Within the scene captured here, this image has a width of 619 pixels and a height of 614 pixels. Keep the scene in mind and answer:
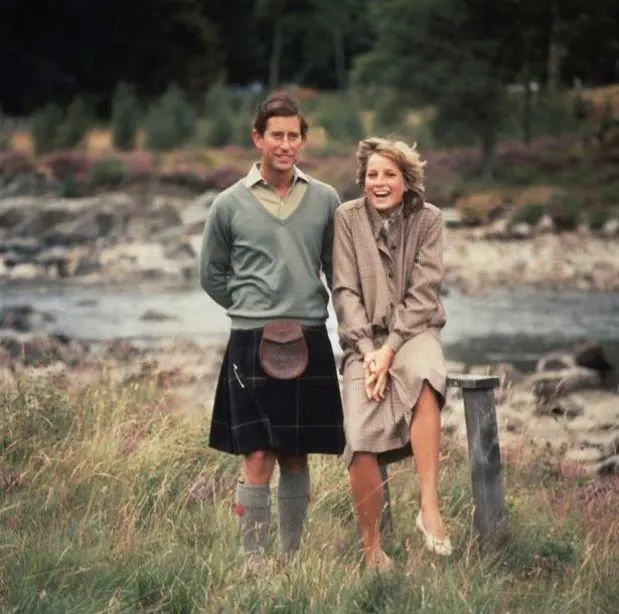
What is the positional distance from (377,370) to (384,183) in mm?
585

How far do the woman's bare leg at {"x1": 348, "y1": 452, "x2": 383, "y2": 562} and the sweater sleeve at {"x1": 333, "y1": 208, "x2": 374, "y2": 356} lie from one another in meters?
0.33

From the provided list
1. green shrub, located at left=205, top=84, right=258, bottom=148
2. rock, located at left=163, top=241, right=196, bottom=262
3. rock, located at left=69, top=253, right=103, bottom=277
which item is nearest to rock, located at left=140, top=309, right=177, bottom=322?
rock, located at left=69, top=253, right=103, bottom=277

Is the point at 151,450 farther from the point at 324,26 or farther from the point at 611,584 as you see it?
the point at 324,26

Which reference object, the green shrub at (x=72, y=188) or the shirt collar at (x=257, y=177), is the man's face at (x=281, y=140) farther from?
the green shrub at (x=72, y=188)

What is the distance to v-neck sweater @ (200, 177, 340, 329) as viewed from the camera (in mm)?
4355

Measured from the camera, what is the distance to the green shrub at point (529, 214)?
2608 cm

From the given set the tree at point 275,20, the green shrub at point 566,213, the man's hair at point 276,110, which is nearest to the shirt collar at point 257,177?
the man's hair at point 276,110

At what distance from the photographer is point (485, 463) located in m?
4.58

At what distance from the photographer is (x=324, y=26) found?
5091cm

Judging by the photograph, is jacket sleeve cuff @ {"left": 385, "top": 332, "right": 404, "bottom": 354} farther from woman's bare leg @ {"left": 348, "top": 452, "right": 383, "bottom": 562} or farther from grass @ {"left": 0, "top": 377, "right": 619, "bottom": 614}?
grass @ {"left": 0, "top": 377, "right": 619, "bottom": 614}

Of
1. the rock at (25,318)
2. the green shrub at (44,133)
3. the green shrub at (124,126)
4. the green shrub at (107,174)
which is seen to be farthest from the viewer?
the green shrub at (124,126)

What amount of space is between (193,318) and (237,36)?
1312 inches

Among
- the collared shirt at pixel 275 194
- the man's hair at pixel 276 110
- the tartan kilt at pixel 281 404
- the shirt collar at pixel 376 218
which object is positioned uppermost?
the man's hair at pixel 276 110

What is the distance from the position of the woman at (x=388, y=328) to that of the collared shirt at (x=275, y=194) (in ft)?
0.46
